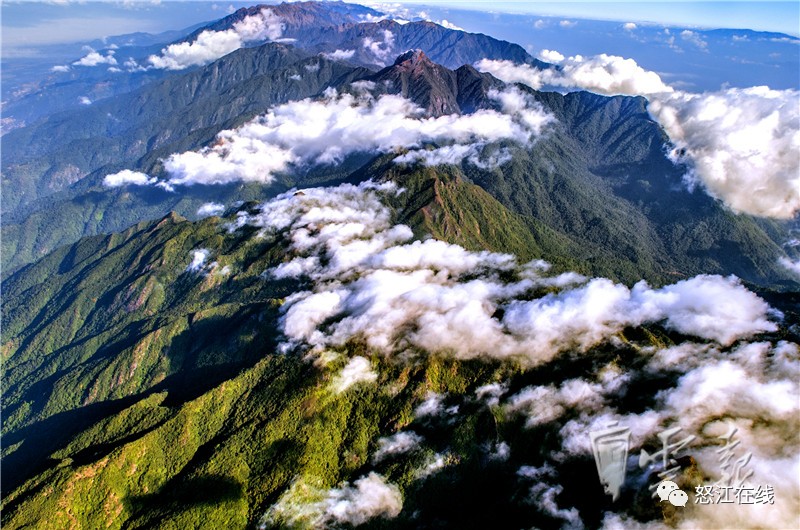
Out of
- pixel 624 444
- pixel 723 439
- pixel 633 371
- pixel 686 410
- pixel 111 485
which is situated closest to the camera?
pixel 624 444

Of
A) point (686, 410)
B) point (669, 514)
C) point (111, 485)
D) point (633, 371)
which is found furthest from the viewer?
point (633, 371)

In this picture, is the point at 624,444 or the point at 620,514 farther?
the point at 620,514

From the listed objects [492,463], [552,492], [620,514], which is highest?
[620,514]

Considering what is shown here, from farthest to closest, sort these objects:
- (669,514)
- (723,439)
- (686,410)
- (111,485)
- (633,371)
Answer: (633,371), (111,485), (686,410), (723,439), (669,514)

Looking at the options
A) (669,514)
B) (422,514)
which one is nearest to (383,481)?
(422,514)

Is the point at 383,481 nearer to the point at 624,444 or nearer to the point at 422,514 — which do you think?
the point at 422,514

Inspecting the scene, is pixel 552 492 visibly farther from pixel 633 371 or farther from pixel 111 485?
pixel 111 485

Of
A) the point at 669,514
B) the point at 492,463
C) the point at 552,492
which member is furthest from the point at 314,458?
the point at 669,514

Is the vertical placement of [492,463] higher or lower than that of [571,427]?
lower

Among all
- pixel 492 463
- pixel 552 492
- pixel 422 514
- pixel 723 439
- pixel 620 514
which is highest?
pixel 723 439
